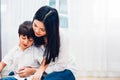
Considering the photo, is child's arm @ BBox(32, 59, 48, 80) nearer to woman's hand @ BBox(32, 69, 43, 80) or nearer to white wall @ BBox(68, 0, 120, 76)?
woman's hand @ BBox(32, 69, 43, 80)

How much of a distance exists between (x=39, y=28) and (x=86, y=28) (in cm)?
74

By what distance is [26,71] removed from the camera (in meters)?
1.52

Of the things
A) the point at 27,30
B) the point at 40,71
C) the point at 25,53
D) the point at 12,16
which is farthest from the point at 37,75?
the point at 12,16

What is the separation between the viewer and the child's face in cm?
157

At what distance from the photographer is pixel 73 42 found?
2.15m

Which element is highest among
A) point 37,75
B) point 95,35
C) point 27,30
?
point 27,30

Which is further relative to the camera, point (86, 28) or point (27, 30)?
point (86, 28)

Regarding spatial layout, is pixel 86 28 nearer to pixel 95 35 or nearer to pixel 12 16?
pixel 95 35

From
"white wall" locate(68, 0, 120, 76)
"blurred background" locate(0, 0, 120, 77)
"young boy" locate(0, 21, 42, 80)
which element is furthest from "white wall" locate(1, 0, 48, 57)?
"young boy" locate(0, 21, 42, 80)

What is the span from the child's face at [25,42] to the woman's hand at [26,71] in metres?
0.13

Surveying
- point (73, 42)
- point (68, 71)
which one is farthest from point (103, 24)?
point (68, 71)

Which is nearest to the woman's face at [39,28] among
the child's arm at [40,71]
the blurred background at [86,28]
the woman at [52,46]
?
the woman at [52,46]

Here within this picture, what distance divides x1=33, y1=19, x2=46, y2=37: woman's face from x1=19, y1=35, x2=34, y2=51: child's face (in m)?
0.09

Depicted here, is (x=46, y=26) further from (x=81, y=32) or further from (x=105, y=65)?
(x=105, y=65)
